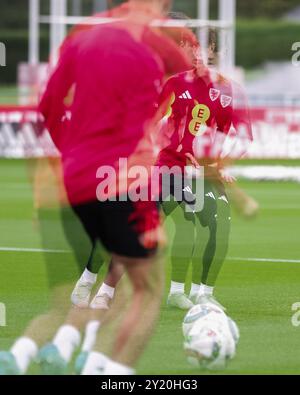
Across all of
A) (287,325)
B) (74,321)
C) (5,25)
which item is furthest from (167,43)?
(5,25)

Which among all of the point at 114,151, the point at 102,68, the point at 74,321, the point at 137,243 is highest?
the point at 102,68

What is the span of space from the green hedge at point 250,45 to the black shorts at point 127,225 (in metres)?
50.5

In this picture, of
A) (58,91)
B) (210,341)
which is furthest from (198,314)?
(58,91)

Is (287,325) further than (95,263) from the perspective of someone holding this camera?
No

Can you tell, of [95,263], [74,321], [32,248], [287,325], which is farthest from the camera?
[32,248]

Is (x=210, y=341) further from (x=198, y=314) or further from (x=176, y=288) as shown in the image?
(x=176, y=288)

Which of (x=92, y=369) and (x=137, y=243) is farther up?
(x=137, y=243)

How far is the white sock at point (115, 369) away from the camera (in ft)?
23.2

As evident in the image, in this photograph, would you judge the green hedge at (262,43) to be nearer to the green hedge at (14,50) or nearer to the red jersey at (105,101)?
the green hedge at (14,50)

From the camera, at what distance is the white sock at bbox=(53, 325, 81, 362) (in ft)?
24.8

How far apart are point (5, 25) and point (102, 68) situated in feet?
176

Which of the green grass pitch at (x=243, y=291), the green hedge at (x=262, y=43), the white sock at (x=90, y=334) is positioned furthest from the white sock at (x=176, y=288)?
the green hedge at (x=262, y=43)

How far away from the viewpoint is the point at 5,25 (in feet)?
196

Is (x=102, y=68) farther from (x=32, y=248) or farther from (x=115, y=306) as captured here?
(x=32, y=248)
